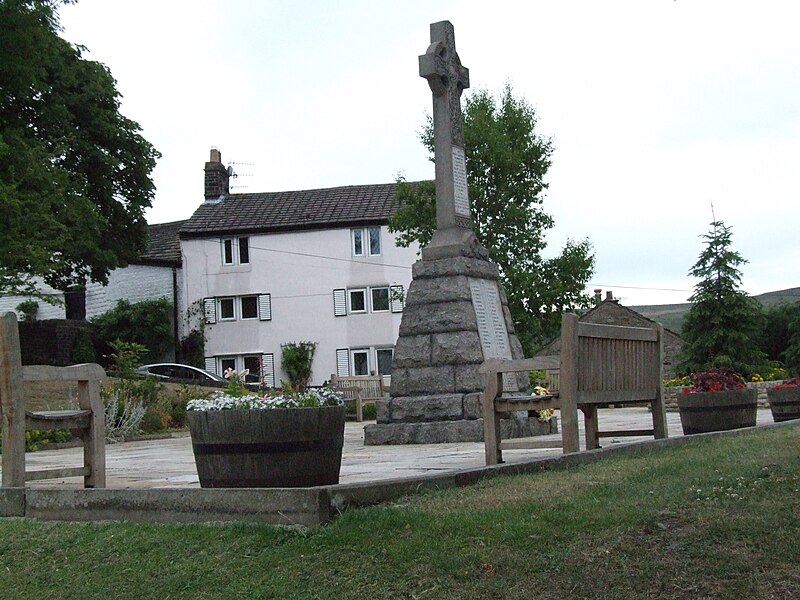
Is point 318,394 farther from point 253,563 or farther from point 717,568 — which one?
point 717,568

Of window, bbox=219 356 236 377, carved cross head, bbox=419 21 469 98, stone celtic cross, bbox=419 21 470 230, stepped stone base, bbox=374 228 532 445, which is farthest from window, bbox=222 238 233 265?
stepped stone base, bbox=374 228 532 445

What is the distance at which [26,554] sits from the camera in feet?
18.0

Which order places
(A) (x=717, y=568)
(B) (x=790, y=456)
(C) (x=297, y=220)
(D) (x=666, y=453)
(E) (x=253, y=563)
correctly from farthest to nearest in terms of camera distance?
(C) (x=297, y=220)
(D) (x=666, y=453)
(B) (x=790, y=456)
(E) (x=253, y=563)
(A) (x=717, y=568)

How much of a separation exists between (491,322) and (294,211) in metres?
39.2

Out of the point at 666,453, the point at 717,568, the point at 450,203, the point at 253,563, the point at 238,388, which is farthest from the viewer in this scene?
the point at 450,203

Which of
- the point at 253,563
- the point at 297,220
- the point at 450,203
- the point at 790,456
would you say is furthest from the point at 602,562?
the point at 297,220

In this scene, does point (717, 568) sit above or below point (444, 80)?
below

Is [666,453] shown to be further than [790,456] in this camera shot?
Yes

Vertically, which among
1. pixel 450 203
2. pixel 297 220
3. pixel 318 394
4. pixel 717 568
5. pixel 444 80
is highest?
pixel 297 220

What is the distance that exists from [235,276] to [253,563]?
4707 centimetres

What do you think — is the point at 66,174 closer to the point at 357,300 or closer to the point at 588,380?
the point at 588,380

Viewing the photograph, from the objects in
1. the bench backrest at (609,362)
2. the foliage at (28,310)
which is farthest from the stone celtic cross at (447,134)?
the foliage at (28,310)

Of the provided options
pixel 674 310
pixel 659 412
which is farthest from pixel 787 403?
pixel 674 310

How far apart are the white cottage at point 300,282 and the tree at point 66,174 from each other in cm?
1212
